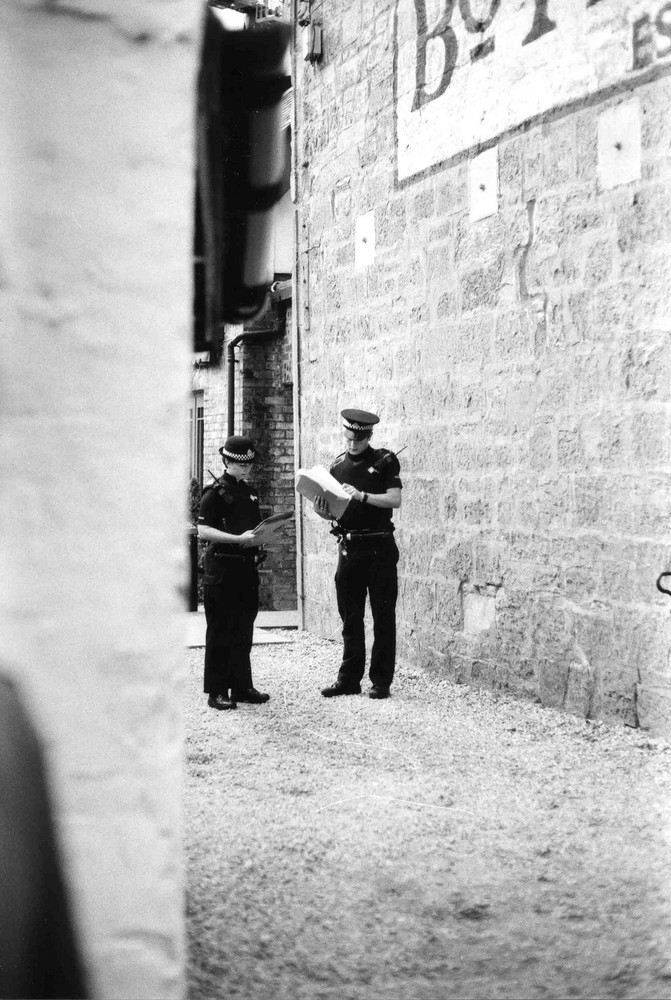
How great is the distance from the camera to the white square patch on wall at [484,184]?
24.1 feet

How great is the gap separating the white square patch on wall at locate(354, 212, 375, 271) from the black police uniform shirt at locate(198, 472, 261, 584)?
2678 millimetres

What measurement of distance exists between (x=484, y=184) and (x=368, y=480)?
2.01 meters

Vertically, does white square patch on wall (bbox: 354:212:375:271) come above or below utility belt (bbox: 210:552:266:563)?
above

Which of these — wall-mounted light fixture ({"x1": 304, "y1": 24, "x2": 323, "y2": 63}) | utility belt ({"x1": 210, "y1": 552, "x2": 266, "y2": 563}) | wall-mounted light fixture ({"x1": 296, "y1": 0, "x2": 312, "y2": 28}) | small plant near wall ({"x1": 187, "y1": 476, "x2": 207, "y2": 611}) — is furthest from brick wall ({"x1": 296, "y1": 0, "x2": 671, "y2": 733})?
small plant near wall ({"x1": 187, "y1": 476, "x2": 207, "y2": 611})

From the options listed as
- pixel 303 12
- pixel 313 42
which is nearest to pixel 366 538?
pixel 313 42

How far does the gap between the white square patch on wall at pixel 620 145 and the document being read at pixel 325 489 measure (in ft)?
7.59

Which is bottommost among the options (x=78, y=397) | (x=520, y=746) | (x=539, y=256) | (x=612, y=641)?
(x=520, y=746)

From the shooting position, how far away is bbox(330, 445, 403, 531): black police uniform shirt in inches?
294

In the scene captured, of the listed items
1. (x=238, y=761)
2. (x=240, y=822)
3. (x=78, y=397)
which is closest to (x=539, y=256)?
(x=238, y=761)

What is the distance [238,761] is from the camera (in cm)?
574

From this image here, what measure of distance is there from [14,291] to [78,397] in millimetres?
202

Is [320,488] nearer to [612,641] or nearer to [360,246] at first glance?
[612,641]

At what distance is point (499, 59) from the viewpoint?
7.25m

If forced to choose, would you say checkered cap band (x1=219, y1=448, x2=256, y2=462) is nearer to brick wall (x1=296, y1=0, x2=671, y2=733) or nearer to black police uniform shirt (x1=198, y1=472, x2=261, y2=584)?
black police uniform shirt (x1=198, y1=472, x2=261, y2=584)
